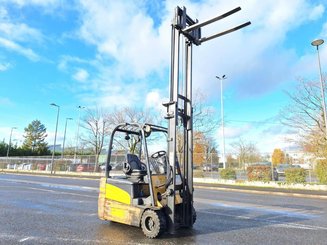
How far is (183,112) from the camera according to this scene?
6938 millimetres

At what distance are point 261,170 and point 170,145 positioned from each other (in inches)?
757

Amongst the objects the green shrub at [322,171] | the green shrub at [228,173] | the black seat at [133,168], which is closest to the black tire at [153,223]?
the black seat at [133,168]

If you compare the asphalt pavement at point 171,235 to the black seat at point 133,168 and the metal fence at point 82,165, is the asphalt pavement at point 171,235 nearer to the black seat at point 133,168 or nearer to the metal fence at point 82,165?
the black seat at point 133,168

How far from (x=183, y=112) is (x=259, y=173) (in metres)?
18.8

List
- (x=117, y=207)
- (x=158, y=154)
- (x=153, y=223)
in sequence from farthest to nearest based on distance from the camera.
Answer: (x=158, y=154), (x=117, y=207), (x=153, y=223)

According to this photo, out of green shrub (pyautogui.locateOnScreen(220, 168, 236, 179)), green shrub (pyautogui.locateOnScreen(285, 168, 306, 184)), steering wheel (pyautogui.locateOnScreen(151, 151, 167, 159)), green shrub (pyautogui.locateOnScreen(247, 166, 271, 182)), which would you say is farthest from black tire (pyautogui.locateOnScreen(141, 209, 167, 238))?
green shrub (pyautogui.locateOnScreen(220, 168, 236, 179))

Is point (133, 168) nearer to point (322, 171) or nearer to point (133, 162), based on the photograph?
point (133, 162)

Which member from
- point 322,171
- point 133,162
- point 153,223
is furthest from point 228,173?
point 153,223

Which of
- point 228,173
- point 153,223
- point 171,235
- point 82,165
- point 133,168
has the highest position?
point 82,165

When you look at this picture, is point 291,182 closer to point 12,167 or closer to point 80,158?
point 80,158

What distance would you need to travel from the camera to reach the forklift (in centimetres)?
597

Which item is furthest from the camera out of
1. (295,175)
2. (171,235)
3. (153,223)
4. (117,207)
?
(295,175)

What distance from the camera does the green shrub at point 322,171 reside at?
19.8 m

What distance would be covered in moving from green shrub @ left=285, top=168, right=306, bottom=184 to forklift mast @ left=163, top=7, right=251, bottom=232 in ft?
57.2
